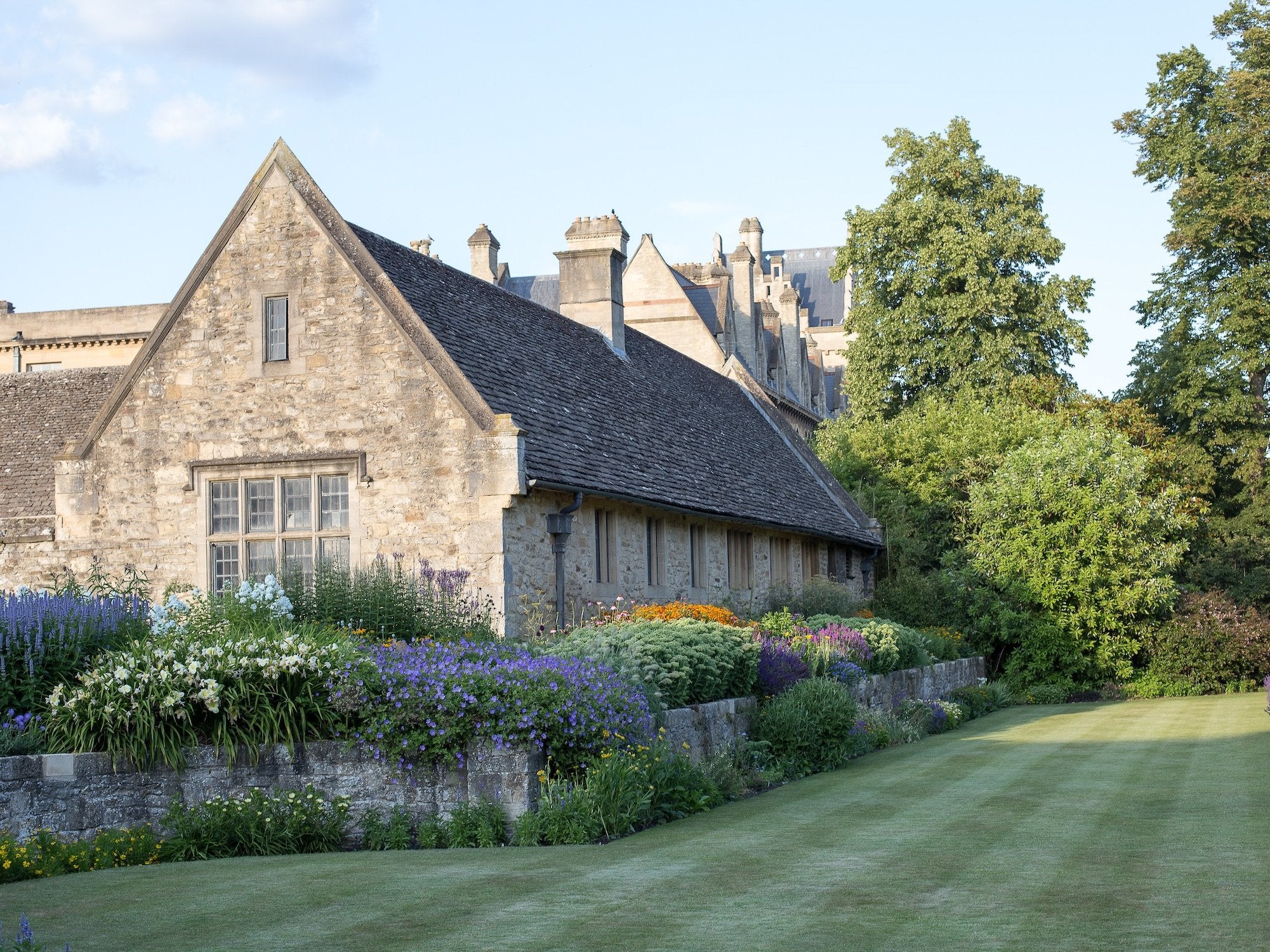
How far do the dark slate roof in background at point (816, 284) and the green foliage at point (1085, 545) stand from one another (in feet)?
231

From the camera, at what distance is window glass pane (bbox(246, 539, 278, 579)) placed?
1800 centimetres

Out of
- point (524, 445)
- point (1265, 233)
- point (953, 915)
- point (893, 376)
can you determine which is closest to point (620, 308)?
point (524, 445)

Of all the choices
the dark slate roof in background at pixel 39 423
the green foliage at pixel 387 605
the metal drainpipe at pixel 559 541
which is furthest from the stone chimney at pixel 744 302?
the green foliage at pixel 387 605

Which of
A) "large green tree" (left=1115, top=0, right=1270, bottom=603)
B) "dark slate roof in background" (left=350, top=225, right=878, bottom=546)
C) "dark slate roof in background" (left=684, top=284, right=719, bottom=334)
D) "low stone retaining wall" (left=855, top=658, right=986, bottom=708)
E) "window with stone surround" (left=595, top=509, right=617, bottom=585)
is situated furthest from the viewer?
"dark slate roof in background" (left=684, top=284, right=719, bottom=334)

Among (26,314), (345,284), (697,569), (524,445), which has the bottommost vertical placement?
(697,569)

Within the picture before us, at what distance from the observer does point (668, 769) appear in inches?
451

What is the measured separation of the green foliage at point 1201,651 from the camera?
28969 millimetres

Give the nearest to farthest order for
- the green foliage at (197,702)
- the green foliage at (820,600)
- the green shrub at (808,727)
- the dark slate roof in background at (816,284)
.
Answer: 1. the green foliage at (197,702)
2. the green shrub at (808,727)
3. the green foliage at (820,600)
4. the dark slate roof in background at (816,284)

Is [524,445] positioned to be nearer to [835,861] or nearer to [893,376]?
[835,861]

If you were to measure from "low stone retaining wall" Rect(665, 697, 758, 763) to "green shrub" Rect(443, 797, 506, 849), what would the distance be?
2.20 meters

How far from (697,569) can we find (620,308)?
669 cm

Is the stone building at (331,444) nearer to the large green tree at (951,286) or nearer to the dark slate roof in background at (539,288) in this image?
the large green tree at (951,286)

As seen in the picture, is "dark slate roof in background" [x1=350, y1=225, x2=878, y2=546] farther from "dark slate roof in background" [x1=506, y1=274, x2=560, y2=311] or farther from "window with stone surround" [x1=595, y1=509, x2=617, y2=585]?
"dark slate roof in background" [x1=506, y1=274, x2=560, y2=311]

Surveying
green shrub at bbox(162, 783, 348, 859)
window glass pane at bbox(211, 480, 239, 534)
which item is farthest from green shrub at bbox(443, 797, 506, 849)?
window glass pane at bbox(211, 480, 239, 534)
